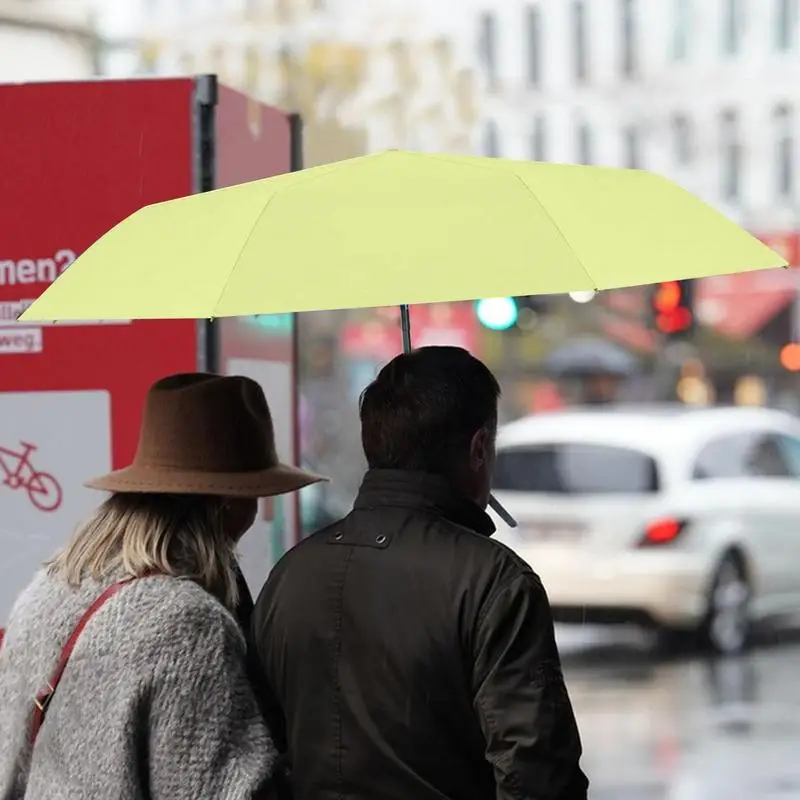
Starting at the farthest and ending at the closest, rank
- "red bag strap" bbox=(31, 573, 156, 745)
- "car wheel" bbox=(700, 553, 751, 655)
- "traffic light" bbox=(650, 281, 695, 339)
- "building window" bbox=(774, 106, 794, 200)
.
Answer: "building window" bbox=(774, 106, 794, 200)
"traffic light" bbox=(650, 281, 695, 339)
"car wheel" bbox=(700, 553, 751, 655)
"red bag strap" bbox=(31, 573, 156, 745)

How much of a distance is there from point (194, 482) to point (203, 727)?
384 mm

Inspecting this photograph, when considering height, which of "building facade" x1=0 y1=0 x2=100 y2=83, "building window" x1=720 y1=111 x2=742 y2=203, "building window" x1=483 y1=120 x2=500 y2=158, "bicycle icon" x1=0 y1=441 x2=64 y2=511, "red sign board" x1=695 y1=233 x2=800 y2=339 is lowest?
"bicycle icon" x1=0 y1=441 x2=64 y2=511

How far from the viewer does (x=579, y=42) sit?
43406 mm

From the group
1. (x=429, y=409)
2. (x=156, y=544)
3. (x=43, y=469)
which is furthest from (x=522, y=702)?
(x=43, y=469)

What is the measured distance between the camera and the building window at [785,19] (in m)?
39.3

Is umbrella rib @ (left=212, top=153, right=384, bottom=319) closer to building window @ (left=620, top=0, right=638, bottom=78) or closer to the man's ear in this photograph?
the man's ear

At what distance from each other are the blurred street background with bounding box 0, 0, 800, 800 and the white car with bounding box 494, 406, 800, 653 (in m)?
0.02

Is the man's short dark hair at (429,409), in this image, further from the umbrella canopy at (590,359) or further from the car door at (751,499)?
the umbrella canopy at (590,359)

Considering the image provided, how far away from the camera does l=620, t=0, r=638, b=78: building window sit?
42125 millimetres

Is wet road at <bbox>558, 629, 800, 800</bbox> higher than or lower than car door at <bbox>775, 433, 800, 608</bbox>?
lower

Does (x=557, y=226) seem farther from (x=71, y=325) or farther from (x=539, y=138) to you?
(x=539, y=138)

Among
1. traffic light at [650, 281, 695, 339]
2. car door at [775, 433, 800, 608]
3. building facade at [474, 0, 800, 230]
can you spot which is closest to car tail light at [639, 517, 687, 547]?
car door at [775, 433, 800, 608]

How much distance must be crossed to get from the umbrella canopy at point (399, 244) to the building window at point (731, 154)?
38.2 meters

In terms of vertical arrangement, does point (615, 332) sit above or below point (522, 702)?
above
